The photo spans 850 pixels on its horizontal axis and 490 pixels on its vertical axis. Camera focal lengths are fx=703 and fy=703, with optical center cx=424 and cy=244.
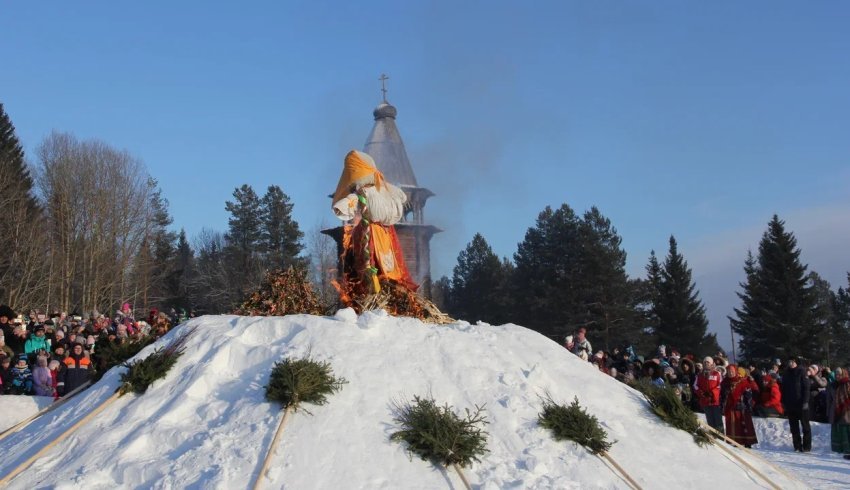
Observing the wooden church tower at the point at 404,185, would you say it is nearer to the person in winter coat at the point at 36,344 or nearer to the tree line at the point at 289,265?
the tree line at the point at 289,265

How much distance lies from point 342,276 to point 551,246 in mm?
33079

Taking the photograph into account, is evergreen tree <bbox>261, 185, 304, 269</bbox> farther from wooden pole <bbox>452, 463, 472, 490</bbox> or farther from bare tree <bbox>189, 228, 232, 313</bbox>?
wooden pole <bbox>452, 463, 472, 490</bbox>

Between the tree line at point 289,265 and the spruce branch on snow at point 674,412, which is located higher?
the tree line at point 289,265

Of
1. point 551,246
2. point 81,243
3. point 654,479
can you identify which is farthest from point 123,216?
point 654,479

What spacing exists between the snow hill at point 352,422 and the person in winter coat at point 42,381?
3730 millimetres

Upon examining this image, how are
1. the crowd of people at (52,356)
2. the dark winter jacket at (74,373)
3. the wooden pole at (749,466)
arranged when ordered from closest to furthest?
the wooden pole at (749,466), the crowd of people at (52,356), the dark winter jacket at (74,373)

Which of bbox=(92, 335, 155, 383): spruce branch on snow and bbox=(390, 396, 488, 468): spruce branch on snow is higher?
bbox=(92, 335, 155, 383): spruce branch on snow

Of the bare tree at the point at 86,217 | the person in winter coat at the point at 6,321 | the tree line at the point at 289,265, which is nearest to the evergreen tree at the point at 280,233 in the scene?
the tree line at the point at 289,265

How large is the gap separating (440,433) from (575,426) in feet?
4.77

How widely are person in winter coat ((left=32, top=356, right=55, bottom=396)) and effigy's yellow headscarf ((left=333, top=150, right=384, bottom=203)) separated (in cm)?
566

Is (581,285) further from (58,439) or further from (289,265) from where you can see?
(58,439)

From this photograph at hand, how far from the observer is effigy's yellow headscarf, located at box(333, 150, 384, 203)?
10.2 metres

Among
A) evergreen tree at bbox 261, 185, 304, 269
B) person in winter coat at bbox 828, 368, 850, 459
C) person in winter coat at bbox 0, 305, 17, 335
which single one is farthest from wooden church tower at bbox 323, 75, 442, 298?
person in winter coat at bbox 828, 368, 850, 459

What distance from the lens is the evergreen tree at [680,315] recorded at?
37.3m
